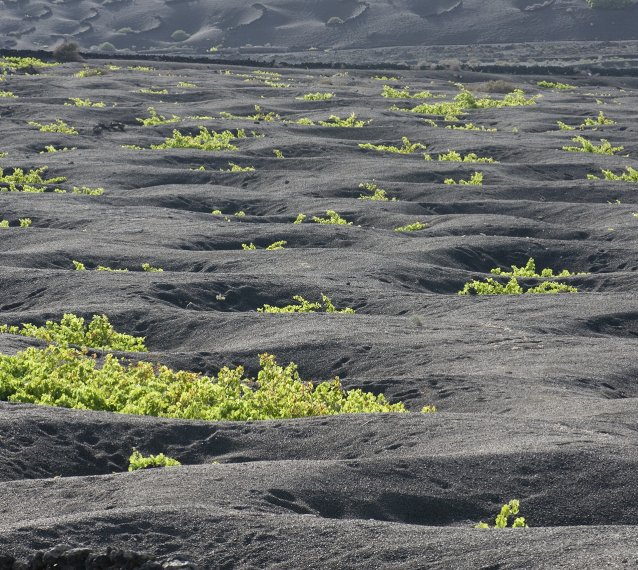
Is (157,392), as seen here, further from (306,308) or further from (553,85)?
(553,85)

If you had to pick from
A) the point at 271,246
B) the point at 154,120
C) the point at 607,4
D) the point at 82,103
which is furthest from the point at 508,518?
the point at 607,4

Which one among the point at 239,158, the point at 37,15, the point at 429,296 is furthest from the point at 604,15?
the point at 429,296

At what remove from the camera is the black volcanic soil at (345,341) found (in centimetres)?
551

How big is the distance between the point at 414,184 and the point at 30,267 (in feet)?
27.4

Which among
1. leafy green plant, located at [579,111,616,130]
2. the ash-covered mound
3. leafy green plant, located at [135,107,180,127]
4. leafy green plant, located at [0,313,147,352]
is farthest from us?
leafy green plant, located at [579,111,616,130]

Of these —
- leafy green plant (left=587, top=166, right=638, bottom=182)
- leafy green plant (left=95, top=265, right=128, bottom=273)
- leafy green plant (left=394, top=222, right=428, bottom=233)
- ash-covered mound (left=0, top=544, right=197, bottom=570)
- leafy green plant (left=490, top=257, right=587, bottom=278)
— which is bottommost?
leafy green plant (left=587, top=166, right=638, bottom=182)

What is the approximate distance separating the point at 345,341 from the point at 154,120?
18.4m

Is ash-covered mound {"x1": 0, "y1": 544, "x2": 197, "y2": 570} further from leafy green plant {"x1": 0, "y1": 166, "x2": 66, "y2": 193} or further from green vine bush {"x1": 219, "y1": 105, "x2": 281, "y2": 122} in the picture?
green vine bush {"x1": 219, "y1": 105, "x2": 281, "y2": 122}

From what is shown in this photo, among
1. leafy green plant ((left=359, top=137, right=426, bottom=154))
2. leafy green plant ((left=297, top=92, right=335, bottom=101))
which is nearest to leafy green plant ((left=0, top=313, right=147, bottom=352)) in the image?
leafy green plant ((left=359, top=137, right=426, bottom=154))

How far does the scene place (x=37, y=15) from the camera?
90.2 m

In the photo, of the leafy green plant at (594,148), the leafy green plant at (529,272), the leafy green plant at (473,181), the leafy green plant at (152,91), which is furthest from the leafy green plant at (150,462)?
the leafy green plant at (152,91)

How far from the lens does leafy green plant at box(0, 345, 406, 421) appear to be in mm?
8219

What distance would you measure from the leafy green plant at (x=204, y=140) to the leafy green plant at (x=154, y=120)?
68.9 inches

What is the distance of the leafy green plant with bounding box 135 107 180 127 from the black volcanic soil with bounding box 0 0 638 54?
51.6 meters
